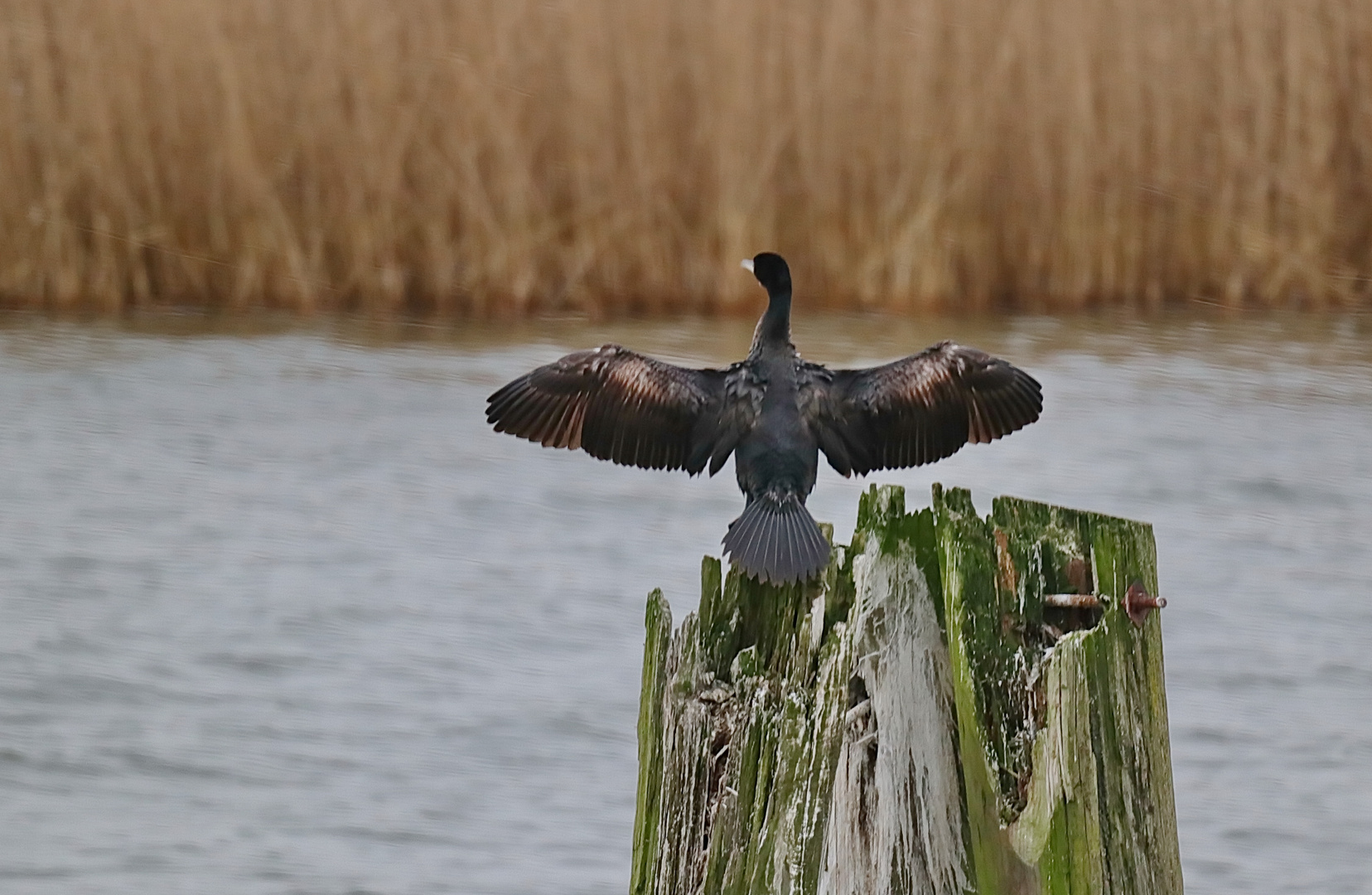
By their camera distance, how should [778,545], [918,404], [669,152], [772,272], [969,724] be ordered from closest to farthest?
[969,724]
[778,545]
[918,404]
[772,272]
[669,152]

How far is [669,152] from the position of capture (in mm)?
7938

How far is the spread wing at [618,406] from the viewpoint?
3.39 metres

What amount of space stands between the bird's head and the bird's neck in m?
0.03

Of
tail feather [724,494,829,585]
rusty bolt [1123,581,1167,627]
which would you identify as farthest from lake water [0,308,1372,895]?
rusty bolt [1123,581,1167,627]

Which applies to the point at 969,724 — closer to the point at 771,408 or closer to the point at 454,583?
the point at 771,408

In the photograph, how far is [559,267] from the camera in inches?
313

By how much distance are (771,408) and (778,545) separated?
0.76 meters

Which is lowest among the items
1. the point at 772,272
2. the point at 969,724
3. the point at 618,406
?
the point at 969,724

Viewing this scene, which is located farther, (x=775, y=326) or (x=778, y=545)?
(x=775, y=326)

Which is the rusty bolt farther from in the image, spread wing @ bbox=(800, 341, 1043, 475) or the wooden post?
spread wing @ bbox=(800, 341, 1043, 475)

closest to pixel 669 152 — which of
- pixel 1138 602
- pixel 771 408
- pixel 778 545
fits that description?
pixel 771 408

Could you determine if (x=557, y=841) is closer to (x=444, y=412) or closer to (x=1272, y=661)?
(x=1272, y=661)

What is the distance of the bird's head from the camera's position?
3551 millimetres

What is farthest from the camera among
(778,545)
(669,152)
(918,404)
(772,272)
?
(669,152)
